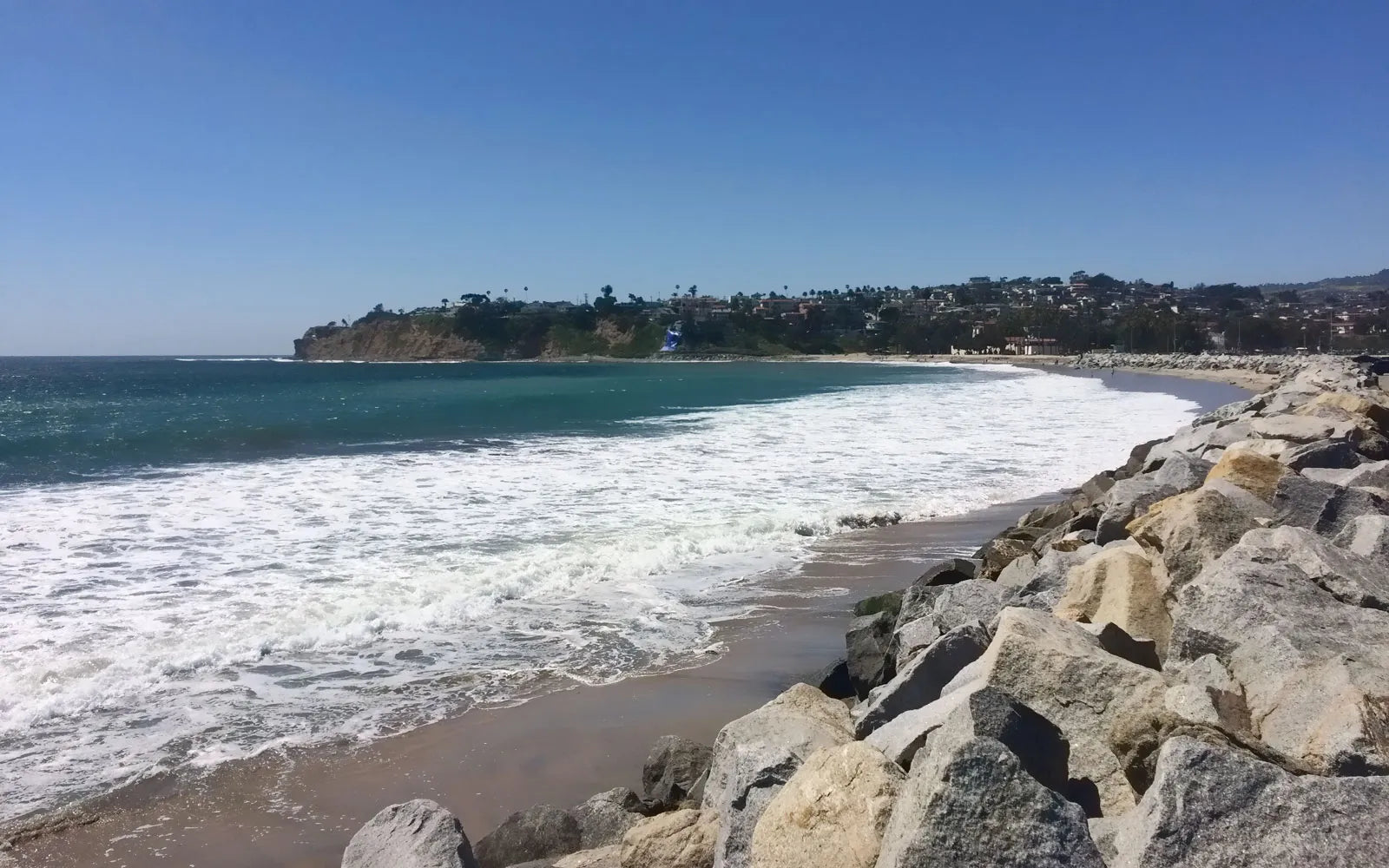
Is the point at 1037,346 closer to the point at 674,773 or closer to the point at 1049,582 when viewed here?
the point at 1049,582

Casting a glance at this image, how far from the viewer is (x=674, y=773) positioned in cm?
432

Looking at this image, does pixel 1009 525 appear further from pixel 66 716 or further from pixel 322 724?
pixel 66 716

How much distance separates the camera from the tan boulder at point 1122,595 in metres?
4.16


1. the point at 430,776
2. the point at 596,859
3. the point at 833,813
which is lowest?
the point at 430,776

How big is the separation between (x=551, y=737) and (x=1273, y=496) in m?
4.48

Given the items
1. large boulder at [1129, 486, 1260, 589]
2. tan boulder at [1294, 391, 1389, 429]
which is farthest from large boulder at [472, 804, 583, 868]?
tan boulder at [1294, 391, 1389, 429]

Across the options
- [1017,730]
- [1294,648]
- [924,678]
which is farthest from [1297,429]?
[1017,730]

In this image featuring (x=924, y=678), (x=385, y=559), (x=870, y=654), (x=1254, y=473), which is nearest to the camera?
(x=924, y=678)

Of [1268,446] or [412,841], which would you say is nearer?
[412,841]

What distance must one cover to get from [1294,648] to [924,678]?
1311mm

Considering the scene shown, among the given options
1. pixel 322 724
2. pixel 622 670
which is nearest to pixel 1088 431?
pixel 622 670

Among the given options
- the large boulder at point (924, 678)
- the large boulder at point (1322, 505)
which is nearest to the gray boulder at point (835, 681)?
the large boulder at point (924, 678)

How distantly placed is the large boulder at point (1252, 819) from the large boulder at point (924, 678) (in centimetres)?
154

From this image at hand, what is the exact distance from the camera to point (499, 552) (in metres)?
9.65
